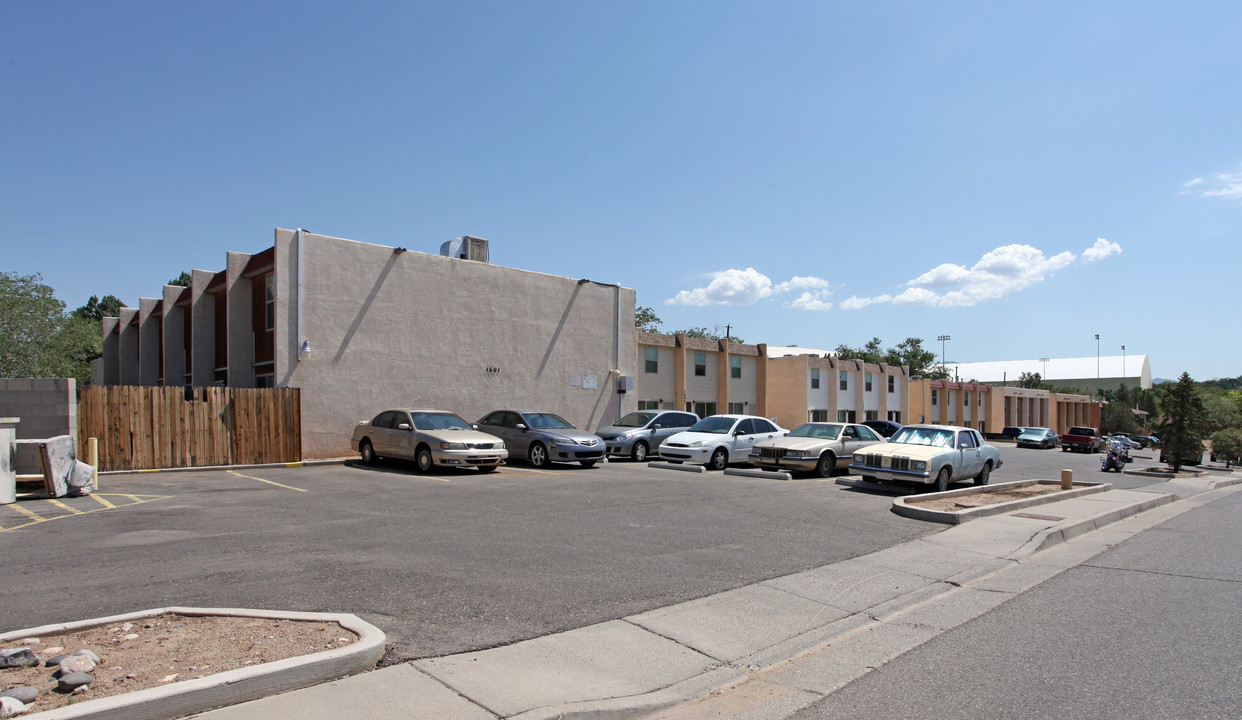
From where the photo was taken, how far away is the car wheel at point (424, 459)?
16531 millimetres

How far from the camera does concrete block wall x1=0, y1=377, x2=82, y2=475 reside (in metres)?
13.3

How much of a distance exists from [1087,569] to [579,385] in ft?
61.2

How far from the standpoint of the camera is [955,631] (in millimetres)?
6223

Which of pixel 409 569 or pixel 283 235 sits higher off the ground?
pixel 283 235

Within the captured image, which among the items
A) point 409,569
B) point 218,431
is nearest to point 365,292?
point 218,431

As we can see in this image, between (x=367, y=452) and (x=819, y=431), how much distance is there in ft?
38.6

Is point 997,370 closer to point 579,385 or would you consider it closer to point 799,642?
point 579,385

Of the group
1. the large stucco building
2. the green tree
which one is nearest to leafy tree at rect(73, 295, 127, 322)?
the green tree

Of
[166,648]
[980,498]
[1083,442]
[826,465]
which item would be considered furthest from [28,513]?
[1083,442]

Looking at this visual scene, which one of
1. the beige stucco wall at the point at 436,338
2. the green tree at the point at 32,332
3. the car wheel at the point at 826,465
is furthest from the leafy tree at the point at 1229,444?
the green tree at the point at 32,332

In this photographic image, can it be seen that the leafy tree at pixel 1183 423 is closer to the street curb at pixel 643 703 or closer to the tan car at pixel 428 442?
the tan car at pixel 428 442

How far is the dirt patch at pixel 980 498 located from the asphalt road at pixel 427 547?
32.0 inches

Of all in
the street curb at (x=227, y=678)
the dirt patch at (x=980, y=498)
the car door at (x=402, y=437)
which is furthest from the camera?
the car door at (x=402, y=437)

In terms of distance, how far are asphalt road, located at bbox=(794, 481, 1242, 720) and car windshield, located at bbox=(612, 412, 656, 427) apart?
14.5 metres
